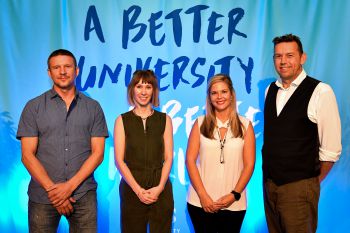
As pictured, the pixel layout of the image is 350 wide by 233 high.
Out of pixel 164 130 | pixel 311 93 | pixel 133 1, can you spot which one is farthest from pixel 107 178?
pixel 311 93

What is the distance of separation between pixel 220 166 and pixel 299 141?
51 centimetres

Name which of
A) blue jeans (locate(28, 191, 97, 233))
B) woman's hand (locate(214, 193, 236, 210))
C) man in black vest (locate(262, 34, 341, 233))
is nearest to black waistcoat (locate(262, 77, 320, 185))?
man in black vest (locate(262, 34, 341, 233))

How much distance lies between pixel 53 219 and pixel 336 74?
257 centimetres

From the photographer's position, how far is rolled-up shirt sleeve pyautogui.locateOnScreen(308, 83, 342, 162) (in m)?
2.25

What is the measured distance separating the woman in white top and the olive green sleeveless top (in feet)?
0.70

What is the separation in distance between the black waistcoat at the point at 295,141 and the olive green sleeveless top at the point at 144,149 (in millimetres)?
739

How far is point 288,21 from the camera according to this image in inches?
131

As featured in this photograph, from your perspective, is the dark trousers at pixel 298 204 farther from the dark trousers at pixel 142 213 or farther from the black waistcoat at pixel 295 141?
the dark trousers at pixel 142 213

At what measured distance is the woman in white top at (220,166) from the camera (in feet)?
7.93

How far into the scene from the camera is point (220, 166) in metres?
2.44

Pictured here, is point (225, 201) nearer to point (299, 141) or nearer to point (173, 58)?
point (299, 141)

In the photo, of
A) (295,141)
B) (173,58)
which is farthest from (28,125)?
(295,141)

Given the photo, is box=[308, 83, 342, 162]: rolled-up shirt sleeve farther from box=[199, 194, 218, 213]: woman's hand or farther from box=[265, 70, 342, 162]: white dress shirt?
box=[199, 194, 218, 213]: woman's hand

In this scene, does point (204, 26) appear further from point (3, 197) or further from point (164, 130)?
point (3, 197)
